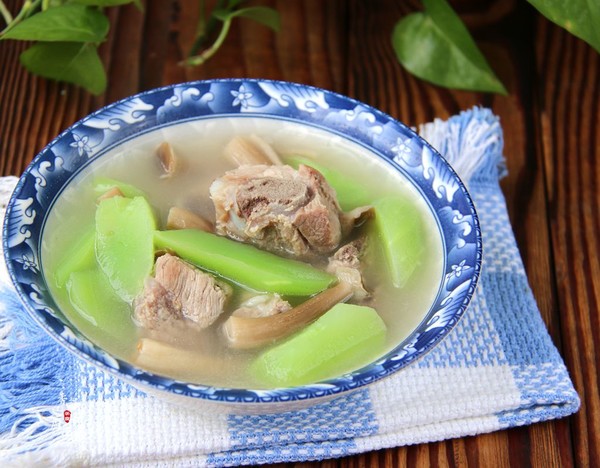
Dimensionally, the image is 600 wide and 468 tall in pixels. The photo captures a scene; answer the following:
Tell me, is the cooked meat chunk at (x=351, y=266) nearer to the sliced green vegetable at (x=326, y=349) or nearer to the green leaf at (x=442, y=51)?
the sliced green vegetable at (x=326, y=349)

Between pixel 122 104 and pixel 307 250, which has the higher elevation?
pixel 122 104

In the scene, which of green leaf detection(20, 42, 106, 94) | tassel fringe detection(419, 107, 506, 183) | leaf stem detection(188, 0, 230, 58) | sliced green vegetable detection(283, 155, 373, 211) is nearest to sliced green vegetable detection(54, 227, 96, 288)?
sliced green vegetable detection(283, 155, 373, 211)

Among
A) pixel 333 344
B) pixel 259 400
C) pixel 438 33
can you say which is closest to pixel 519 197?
pixel 438 33

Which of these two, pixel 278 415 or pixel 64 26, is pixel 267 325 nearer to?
pixel 278 415

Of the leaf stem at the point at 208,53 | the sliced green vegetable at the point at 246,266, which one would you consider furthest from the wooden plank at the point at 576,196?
the leaf stem at the point at 208,53

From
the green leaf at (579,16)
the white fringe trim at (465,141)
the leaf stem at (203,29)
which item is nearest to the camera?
the green leaf at (579,16)

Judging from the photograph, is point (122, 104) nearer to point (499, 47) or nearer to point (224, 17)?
point (224, 17)

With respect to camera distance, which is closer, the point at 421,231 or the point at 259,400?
the point at 259,400
